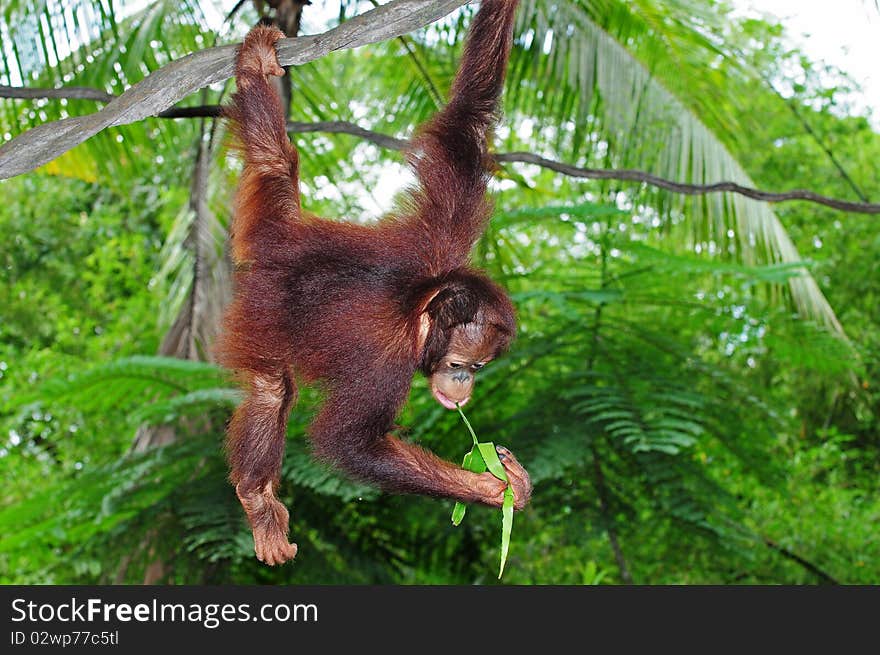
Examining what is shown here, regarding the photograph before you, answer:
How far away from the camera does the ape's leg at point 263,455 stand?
3637mm

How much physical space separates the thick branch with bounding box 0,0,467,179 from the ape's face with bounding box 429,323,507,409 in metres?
0.98

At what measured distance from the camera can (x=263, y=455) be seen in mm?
3688

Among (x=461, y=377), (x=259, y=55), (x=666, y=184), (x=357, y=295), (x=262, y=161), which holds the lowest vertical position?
(x=461, y=377)

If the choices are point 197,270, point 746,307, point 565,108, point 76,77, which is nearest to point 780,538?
point 746,307

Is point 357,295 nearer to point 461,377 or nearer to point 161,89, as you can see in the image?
point 461,377

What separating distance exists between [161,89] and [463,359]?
125 cm

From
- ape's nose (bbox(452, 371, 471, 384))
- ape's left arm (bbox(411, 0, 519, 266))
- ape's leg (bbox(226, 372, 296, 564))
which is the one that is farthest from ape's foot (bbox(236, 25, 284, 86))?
ape's nose (bbox(452, 371, 471, 384))

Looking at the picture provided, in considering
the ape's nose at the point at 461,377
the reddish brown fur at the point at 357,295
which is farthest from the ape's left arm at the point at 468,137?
the ape's nose at the point at 461,377

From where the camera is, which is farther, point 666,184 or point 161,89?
point 666,184

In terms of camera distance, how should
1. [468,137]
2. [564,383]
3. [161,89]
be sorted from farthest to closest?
1. [564,383]
2. [468,137]
3. [161,89]

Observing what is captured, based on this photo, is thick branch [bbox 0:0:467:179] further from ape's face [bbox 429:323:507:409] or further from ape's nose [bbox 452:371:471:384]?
ape's nose [bbox 452:371:471:384]

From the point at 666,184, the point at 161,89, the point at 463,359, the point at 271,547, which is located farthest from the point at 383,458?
the point at 666,184

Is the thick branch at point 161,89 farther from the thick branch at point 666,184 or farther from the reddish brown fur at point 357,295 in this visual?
the thick branch at point 666,184

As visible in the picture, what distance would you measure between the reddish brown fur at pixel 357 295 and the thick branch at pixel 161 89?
279mm
